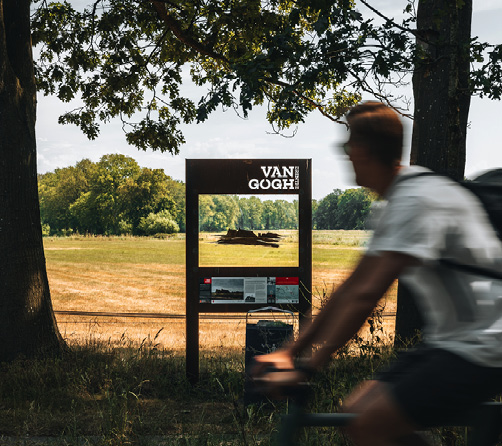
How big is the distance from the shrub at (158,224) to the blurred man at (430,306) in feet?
234

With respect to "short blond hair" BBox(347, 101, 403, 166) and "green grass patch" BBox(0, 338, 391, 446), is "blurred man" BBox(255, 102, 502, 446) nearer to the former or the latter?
"short blond hair" BBox(347, 101, 403, 166)

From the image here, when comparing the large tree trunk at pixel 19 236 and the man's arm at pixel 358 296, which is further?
the large tree trunk at pixel 19 236

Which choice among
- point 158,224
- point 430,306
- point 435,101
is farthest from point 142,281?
point 158,224

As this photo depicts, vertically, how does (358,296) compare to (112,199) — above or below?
below

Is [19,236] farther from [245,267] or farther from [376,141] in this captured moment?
[376,141]

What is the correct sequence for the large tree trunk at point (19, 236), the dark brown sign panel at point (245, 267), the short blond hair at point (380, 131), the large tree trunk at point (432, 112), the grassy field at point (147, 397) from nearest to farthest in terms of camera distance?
1. the short blond hair at point (380, 131)
2. the grassy field at point (147, 397)
3. the dark brown sign panel at point (245, 267)
4. the large tree trunk at point (19, 236)
5. the large tree trunk at point (432, 112)

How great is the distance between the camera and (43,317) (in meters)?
7.70

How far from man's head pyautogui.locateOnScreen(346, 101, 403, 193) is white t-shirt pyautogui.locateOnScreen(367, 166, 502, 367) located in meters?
0.27

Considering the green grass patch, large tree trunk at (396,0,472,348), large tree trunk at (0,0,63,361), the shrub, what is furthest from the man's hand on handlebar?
the shrub

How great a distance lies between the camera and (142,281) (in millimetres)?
33469

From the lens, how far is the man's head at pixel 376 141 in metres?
2.06

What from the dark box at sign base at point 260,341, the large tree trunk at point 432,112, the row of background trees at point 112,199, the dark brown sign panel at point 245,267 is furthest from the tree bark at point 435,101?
the row of background trees at point 112,199

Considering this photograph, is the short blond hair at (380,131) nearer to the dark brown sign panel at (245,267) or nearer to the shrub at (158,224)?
the dark brown sign panel at (245,267)

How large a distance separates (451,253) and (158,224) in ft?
238
